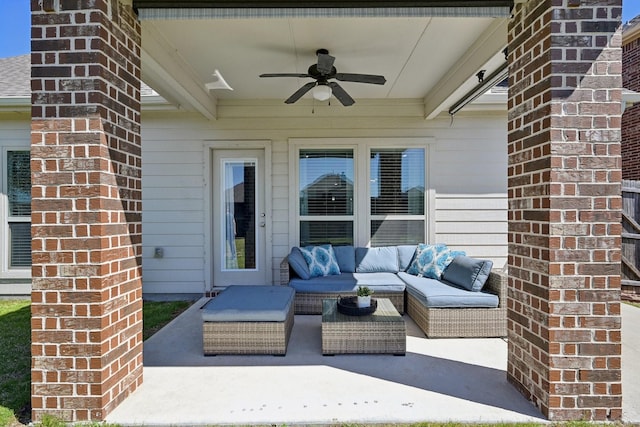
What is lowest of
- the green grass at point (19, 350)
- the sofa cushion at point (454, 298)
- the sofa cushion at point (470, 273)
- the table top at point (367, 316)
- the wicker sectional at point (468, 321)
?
Answer: the green grass at point (19, 350)

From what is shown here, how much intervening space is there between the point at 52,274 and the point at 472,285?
3628mm

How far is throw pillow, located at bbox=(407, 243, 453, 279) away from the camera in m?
4.43

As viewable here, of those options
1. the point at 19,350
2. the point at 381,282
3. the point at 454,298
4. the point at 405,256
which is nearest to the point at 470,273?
the point at 454,298

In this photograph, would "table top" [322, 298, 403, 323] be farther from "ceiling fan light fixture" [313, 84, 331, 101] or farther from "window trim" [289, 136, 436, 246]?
"ceiling fan light fixture" [313, 84, 331, 101]

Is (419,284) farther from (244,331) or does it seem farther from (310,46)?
(310,46)

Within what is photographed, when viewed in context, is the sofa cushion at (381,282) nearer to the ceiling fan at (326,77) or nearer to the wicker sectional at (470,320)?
the wicker sectional at (470,320)

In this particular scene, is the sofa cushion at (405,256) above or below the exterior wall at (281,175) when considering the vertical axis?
below

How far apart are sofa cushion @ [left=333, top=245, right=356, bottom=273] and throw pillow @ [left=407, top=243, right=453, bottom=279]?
0.77 metres

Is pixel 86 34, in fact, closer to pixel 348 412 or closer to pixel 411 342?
pixel 348 412

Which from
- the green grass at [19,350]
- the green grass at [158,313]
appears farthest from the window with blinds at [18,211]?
the green grass at [158,313]

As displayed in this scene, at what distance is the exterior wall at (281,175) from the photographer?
17.2 ft

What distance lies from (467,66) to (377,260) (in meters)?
2.62

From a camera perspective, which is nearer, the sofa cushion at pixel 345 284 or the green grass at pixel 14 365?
the green grass at pixel 14 365

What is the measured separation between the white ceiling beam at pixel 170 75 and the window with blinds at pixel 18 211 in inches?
106
